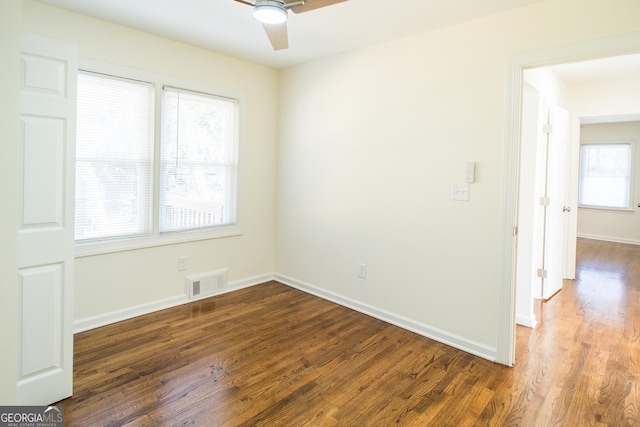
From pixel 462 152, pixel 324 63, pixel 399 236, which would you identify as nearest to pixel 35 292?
pixel 399 236

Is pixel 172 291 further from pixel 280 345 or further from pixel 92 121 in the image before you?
pixel 92 121

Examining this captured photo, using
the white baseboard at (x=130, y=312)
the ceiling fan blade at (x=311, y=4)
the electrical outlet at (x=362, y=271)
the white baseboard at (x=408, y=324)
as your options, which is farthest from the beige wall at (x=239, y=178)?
the ceiling fan blade at (x=311, y=4)

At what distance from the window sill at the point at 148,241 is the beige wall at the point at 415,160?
85cm

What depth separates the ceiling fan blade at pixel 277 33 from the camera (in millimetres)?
2134

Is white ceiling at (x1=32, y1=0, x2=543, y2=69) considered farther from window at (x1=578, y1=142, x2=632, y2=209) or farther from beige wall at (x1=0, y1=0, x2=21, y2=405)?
window at (x1=578, y1=142, x2=632, y2=209)

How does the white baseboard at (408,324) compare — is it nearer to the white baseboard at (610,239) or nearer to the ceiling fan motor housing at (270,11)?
the ceiling fan motor housing at (270,11)

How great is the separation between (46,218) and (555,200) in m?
4.68

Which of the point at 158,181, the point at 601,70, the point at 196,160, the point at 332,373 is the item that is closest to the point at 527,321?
the point at 332,373

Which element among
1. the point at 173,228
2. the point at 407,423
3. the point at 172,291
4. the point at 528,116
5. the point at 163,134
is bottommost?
the point at 407,423

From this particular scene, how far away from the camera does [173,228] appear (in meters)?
3.75

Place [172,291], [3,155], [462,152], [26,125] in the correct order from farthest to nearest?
[172,291] → [462,152] → [26,125] → [3,155]

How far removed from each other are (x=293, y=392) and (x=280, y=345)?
2.13 feet

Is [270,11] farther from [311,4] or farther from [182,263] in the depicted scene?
[182,263]

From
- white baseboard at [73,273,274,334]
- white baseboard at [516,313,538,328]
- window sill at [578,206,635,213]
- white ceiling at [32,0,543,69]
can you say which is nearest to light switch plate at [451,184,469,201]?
white ceiling at [32,0,543,69]
